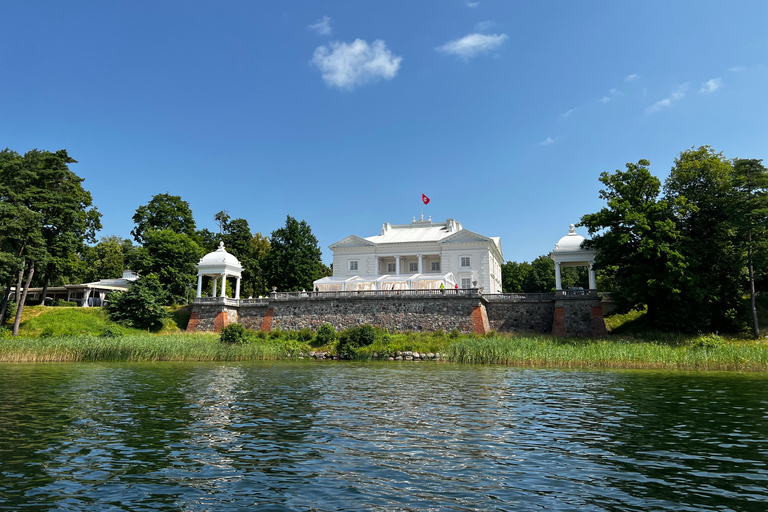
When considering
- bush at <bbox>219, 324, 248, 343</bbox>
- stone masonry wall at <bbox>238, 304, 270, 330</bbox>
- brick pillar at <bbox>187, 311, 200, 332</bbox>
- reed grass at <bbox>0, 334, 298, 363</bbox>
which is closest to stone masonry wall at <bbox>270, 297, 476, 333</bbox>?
stone masonry wall at <bbox>238, 304, 270, 330</bbox>

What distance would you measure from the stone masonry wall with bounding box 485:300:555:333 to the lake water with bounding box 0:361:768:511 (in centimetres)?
2442

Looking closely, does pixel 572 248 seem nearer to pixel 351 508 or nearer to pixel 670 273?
pixel 670 273

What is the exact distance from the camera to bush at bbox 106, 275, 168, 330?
1752 inches

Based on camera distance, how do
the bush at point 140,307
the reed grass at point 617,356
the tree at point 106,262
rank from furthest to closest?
the tree at point 106,262 → the bush at point 140,307 → the reed grass at point 617,356

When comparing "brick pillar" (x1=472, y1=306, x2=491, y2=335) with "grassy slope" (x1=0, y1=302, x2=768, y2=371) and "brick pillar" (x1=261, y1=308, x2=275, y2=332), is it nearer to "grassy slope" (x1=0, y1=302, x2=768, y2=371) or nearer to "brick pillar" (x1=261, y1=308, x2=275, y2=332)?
"grassy slope" (x1=0, y1=302, x2=768, y2=371)

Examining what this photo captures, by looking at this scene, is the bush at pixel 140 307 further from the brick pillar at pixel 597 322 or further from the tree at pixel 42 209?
the brick pillar at pixel 597 322

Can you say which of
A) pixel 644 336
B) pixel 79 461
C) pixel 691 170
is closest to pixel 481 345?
pixel 644 336

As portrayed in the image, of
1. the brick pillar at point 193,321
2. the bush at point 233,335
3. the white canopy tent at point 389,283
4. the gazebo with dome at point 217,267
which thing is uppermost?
the gazebo with dome at point 217,267

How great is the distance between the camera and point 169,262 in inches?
2030

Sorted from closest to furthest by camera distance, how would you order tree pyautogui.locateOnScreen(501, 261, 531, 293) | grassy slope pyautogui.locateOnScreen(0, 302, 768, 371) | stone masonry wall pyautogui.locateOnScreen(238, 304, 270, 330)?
grassy slope pyautogui.locateOnScreen(0, 302, 768, 371)
stone masonry wall pyautogui.locateOnScreen(238, 304, 270, 330)
tree pyautogui.locateOnScreen(501, 261, 531, 293)

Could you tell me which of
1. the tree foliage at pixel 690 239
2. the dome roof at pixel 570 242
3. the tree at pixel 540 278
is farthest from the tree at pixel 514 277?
the tree foliage at pixel 690 239

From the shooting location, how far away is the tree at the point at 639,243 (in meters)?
34.2

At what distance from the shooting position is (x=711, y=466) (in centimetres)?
801

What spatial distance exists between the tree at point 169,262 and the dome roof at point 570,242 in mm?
37215
